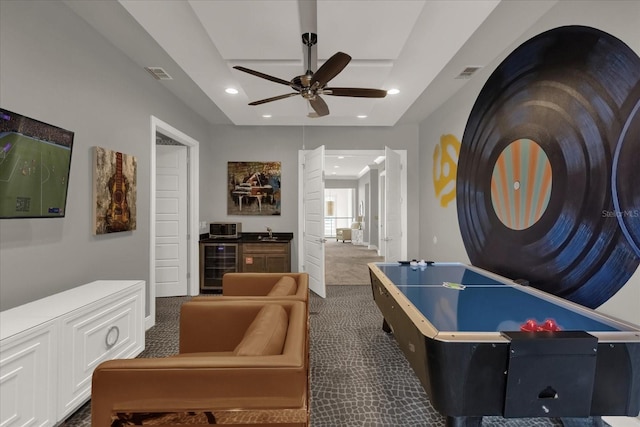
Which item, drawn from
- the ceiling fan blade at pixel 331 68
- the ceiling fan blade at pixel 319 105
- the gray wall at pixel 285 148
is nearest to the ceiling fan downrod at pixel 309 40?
the ceiling fan blade at pixel 331 68

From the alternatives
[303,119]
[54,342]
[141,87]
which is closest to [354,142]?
[303,119]

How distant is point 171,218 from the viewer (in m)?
4.46

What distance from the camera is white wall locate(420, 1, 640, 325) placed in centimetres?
176

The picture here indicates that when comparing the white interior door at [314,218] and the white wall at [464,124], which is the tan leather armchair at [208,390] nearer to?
the white wall at [464,124]

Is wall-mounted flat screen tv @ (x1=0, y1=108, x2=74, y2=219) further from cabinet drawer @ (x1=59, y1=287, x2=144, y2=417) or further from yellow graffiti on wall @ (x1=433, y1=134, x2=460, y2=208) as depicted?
yellow graffiti on wall @ (x1=433, y1=134, x2=460, y2=208)

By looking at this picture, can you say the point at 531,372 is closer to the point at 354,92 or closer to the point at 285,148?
the point at 354,92

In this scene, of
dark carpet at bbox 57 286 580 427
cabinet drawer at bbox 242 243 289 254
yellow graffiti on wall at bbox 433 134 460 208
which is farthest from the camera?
cabinet drawer at bbox 242 243 289 254

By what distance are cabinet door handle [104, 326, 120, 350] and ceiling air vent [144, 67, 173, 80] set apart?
2.62 metres

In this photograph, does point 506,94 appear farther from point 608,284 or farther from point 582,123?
point 608,284

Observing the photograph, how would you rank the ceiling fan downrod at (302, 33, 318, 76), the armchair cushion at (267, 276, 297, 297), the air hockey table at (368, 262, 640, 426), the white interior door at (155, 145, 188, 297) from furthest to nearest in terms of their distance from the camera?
the white interior door at (155, 145, 188, 297) < the ceiling fan downrod at (302, 33, 318, 76) < the armchair cushion at (267, 276, 297, 297) < the air hockey table at (368, 262, 640, 426)

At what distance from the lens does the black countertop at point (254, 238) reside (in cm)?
475

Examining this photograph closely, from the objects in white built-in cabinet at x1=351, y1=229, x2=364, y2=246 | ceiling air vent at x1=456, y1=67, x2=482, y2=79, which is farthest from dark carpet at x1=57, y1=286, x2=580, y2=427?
white built-in cabinet at x1=351, y1=229, x2=364, y2=246

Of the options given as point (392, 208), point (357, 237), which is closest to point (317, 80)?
point (392, 208)

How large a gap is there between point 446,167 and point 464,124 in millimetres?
672
